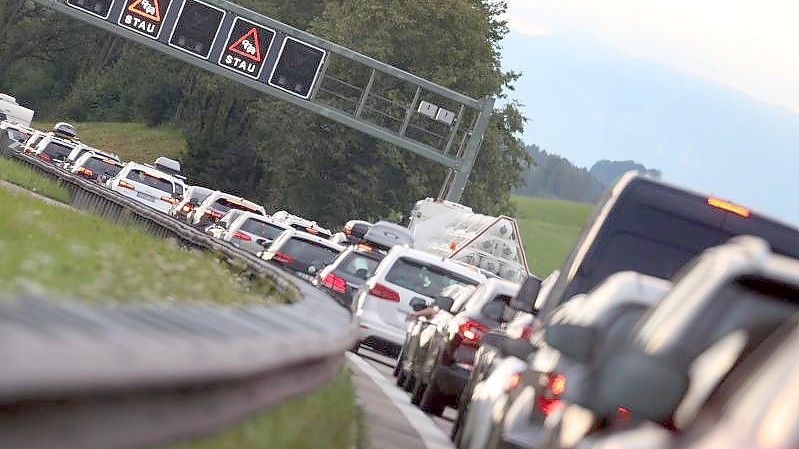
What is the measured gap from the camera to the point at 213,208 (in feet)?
168

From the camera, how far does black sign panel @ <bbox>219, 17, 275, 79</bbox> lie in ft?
201

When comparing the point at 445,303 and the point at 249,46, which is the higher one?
the point at 249,46

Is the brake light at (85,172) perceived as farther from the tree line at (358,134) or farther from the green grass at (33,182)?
the tree line at (358,134)

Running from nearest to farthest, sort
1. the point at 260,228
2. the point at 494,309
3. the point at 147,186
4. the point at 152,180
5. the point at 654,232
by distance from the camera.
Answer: the point at 654,232
the point at 494,309
the point at 260,228
the point at 147,186
the point at 152,180

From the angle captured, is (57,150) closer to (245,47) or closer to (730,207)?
(245,47)

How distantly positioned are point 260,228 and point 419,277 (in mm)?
13693

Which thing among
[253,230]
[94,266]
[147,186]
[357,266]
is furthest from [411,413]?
[147,186]

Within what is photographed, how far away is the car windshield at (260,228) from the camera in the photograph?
39250 mm

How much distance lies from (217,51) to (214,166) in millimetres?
46713

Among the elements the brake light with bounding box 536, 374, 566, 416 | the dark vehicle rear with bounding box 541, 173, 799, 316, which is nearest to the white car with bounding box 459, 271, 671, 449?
the brake light with bounding box 536, 374, 566, 416

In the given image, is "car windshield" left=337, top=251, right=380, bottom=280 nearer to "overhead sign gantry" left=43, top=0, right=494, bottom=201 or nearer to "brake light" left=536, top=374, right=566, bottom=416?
"brake light" left=536, top=374, right=566, bottom=416

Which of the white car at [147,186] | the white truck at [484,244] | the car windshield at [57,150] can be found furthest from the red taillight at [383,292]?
the car windshield at [57,150]

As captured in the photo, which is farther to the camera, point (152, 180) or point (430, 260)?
point (152, 180)

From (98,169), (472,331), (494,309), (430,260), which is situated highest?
(494,309)
